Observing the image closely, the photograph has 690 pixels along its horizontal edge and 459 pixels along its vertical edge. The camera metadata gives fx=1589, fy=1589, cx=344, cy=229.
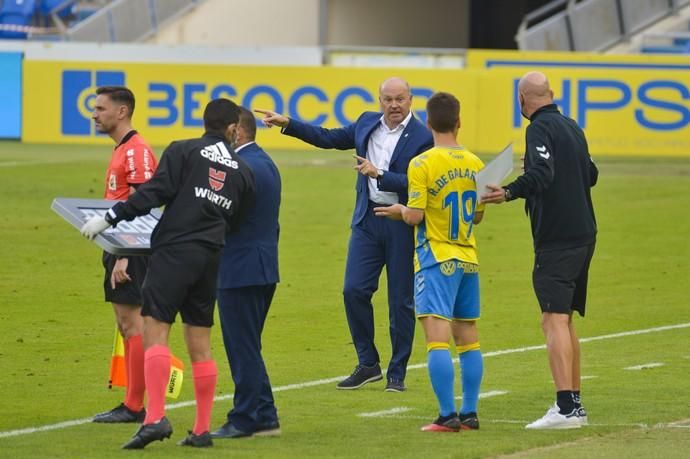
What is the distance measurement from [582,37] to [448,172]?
28.1 m

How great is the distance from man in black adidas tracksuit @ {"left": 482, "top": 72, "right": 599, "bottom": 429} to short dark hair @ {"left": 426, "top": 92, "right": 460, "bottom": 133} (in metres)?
0.47

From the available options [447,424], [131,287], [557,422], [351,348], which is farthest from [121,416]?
[351,348]

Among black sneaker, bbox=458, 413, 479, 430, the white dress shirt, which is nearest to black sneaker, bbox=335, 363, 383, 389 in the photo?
the white dress shirt

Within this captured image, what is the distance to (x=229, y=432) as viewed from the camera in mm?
8922

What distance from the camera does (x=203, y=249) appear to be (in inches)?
333

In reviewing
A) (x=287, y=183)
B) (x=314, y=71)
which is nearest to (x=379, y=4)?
(x=314, y=71)

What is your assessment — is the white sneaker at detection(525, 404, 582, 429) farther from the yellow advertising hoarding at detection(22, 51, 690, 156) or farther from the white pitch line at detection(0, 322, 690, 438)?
the yellow advertising hoarding at detection(22, 51, 690, 156)

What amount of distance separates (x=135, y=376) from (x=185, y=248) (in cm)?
147

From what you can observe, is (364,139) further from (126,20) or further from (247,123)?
(126,20)

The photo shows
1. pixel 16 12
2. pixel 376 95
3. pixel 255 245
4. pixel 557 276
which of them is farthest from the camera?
pixel 16 12

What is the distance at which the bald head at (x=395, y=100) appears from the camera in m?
10.8

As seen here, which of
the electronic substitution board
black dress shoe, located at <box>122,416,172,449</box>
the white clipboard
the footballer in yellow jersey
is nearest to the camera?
black dress shoe, located at <box>122,416,172,449</box>

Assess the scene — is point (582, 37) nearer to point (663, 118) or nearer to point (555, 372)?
point (663, 118)

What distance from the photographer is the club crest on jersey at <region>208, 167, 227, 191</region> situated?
8.44 metres
